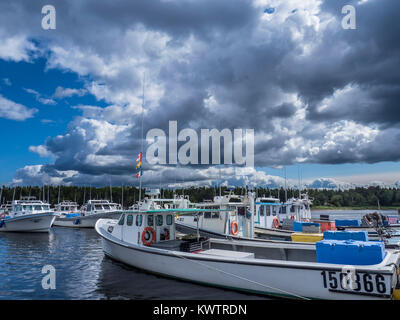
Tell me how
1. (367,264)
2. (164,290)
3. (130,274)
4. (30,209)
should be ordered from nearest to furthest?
(367,264)
(164,290)
(130,274)
(30,209)

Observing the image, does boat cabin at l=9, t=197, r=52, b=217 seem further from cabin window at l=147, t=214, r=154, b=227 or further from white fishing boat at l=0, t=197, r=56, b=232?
cabin window at l=147, t=214, r=154, b=227

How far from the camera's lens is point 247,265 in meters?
9.73

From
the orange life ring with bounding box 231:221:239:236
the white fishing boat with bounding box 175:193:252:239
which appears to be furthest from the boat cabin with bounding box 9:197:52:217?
the orange life ring with bounding box 231:221:239:236

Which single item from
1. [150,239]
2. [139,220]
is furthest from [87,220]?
[150,239]

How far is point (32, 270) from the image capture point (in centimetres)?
1517

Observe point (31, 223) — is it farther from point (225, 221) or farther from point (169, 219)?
point (225, 221)

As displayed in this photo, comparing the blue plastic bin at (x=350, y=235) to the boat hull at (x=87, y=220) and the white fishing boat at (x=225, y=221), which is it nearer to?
the white fishing boat at (x=225, y=221)

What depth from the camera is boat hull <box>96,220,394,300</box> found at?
332 inches

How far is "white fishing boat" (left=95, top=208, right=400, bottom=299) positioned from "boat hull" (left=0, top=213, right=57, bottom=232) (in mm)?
20226

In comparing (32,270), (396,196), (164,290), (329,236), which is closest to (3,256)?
(32,270)

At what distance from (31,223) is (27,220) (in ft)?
1.92
